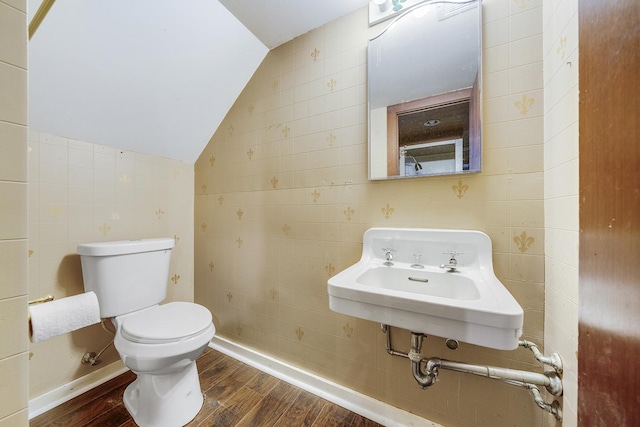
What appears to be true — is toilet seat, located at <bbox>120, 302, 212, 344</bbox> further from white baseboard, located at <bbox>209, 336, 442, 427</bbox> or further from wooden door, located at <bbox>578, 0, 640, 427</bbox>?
wooden door, located at <bbox>578, 0, 640, 427</bbox>

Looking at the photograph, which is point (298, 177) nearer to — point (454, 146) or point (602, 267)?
point (454, 146)

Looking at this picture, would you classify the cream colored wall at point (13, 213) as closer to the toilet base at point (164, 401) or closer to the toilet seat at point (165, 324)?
the toilet seat at point (165, 324)

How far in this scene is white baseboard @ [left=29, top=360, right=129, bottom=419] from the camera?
1105mm

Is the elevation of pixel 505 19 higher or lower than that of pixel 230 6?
lower

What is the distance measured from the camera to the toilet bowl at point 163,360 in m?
0.96

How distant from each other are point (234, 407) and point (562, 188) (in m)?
1.57

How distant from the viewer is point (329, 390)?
1.22m

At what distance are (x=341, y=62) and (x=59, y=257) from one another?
169 centimetres

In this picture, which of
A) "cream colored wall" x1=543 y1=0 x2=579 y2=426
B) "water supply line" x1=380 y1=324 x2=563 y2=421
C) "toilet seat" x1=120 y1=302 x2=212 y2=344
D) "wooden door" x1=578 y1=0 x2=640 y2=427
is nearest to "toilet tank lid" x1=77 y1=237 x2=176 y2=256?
"toilet seat" x1=120 y1=302 x2=212 y2=344

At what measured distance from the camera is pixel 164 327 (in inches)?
41.1

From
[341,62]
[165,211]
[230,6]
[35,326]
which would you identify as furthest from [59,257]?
[341,62]

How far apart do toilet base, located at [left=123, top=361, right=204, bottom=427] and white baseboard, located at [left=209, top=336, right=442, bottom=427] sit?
40 cm

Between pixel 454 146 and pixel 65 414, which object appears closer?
pixel 454 146

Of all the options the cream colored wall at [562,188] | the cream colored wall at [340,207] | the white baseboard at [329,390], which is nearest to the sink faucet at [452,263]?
the cream colored wall at [340,207]
